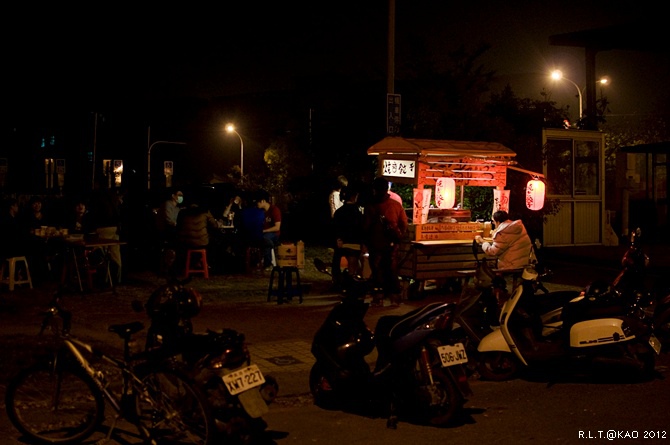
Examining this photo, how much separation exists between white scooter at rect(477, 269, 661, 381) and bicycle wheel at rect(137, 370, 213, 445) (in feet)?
11.6

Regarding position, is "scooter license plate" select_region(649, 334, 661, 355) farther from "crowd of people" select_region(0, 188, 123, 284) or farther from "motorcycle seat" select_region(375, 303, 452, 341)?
"crowd of people" select_region(0, 188, 123, 284)

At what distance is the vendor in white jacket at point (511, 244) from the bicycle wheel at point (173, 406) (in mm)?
6629

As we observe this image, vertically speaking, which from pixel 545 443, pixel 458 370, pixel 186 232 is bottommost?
pixel 545 443

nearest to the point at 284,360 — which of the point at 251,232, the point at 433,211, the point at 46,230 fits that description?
the point at 433,211

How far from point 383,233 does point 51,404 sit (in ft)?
22.8

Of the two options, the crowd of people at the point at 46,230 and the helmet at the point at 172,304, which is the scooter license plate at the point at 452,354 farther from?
the crowd of people at the point at 46,230

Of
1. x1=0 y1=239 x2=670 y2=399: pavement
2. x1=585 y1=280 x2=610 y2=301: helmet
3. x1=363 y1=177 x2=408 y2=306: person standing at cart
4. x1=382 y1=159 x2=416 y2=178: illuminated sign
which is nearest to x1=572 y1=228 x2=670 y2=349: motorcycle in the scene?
x1=585 y1=280 x2=610 y2=301: helmet

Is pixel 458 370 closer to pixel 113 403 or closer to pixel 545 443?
pixel 545 443

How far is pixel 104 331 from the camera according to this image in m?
10.2

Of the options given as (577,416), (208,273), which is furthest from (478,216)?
(577,416)

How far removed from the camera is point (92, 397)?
589 cm

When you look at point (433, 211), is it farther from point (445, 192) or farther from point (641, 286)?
point (641, 286)

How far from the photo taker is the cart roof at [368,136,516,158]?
42.5ft

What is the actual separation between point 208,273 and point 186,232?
1.30 metres
